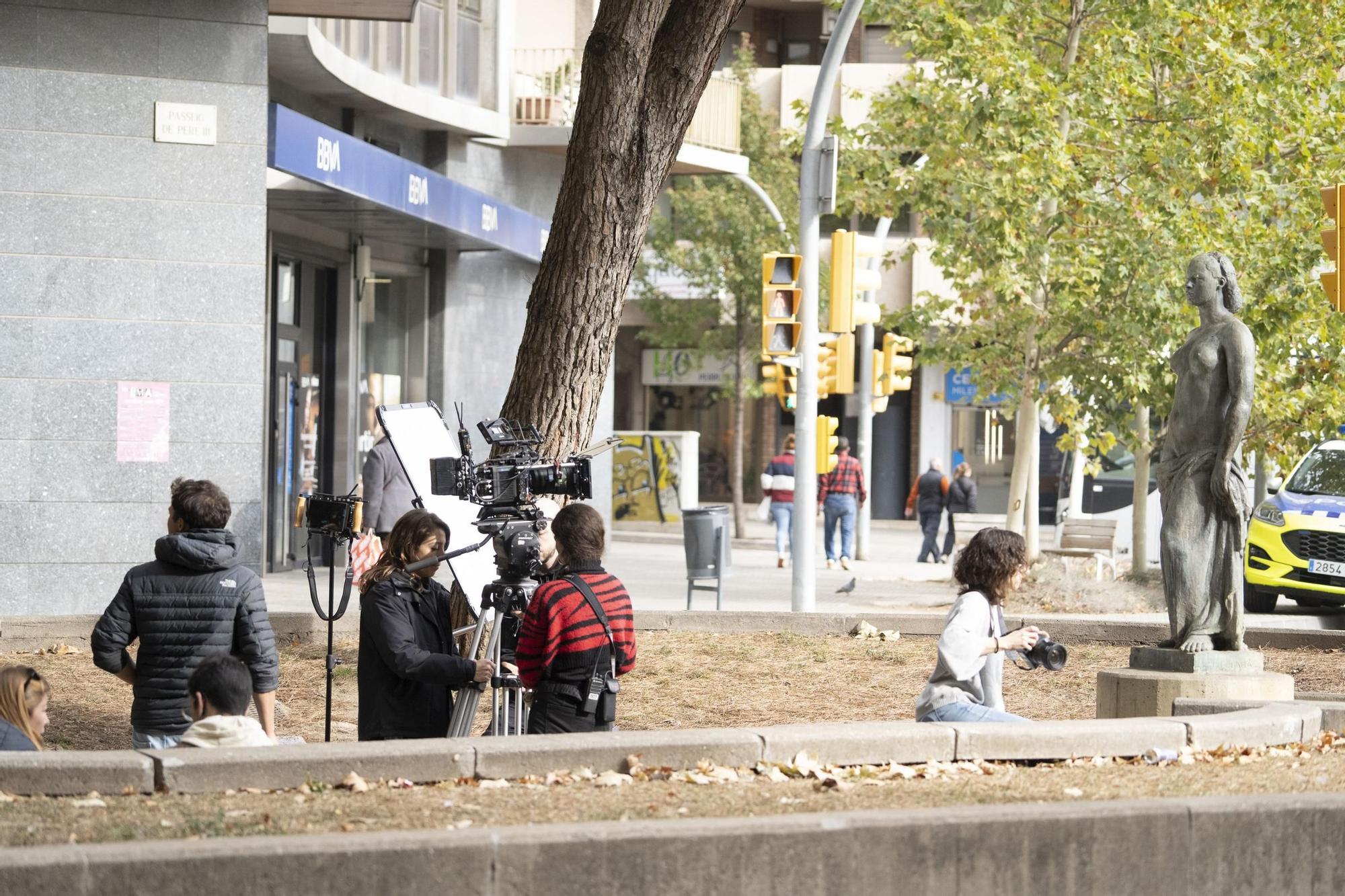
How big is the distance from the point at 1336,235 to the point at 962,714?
5.12 m

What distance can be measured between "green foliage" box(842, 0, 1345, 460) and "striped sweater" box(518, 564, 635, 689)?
1249 cm

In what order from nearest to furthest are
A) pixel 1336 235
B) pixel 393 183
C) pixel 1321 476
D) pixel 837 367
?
1. pixel 1336 235
2. pixel 393 183
3. pixel 837 367
4. pixel 1321 476

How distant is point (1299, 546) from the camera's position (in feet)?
58.1

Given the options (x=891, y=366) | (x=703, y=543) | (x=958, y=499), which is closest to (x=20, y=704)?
(x=703, y=543)

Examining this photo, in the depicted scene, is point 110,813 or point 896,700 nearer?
point 110,813

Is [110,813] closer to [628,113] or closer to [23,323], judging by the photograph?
[628,113]

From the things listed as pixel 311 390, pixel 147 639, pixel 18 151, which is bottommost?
pixel 147 639

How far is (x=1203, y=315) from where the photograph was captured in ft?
29.5

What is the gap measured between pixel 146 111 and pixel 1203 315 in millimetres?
7102

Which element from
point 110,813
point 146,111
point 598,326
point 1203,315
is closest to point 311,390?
point 146,111

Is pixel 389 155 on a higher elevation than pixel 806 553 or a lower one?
higher

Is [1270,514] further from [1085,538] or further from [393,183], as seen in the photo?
[393,183]

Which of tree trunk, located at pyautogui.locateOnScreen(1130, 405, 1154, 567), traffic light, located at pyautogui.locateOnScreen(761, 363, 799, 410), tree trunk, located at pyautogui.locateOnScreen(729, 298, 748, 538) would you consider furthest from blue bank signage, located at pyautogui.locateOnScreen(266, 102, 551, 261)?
tree trunk, located at pyautogui.locateOnScreen(729, 298, 748, 538)

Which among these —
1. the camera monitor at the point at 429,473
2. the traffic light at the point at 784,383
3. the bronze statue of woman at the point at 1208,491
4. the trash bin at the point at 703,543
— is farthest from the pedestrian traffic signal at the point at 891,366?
the bronze statue of woman at the point at 1208,491
